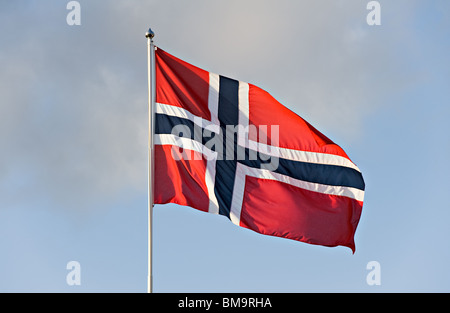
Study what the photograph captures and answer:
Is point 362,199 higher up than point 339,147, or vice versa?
point 339,147

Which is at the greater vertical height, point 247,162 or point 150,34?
point 150,34

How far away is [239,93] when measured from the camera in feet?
83.9

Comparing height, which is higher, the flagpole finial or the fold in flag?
the flagpole finial

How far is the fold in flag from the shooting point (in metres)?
23.9

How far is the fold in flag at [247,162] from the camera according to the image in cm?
2389

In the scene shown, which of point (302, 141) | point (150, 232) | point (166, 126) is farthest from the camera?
point (302, 141)

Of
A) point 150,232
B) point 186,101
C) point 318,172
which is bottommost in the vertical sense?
point 150,232

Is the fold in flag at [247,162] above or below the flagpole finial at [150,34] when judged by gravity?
below

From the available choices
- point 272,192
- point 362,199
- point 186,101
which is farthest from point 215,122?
point 362,199

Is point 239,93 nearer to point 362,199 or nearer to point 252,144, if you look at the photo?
point 252,144

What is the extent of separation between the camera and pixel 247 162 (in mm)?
25016

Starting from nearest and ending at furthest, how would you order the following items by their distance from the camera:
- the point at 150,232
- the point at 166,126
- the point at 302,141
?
the point at 150,232 → the point at 166,126 → the point at 302,141

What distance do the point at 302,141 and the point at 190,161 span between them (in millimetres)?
3937

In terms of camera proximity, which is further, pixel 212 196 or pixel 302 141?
pixel 302 141
